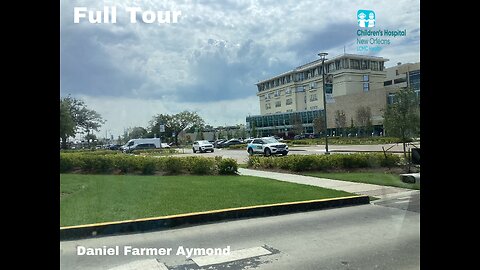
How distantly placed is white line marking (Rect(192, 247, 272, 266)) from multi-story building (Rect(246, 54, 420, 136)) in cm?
73

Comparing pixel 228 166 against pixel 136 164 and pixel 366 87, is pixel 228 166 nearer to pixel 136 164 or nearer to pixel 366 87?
pixel 136 164

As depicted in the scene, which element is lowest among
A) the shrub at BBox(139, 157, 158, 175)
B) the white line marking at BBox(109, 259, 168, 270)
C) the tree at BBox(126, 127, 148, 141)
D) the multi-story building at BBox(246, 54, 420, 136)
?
the white line marking at BBox(109, 259, 168, 270)

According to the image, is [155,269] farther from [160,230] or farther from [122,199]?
[122,199]

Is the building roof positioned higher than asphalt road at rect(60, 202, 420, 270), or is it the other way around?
the building roof

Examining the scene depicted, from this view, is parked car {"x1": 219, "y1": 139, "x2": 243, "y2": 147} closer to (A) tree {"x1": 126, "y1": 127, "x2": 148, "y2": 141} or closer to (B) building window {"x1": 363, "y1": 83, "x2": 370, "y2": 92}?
(A) tree {"x1": 126, "y1": 127, "x2": 148, "y2": 141}

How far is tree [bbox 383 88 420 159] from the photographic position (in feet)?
6.86

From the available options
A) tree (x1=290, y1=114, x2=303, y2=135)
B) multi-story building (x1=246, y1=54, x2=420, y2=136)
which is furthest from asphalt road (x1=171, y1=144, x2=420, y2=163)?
tree (x1=290, y1=114, x2=303, y2=135)

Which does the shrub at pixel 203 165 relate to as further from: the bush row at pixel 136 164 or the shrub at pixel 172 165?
the shrub at pixel 172 165

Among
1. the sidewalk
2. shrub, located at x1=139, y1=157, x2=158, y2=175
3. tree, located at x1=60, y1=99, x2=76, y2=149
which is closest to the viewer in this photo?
tree, located at x1=60, y1=99, x2=76, y2=149

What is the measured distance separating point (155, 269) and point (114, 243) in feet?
0.80
